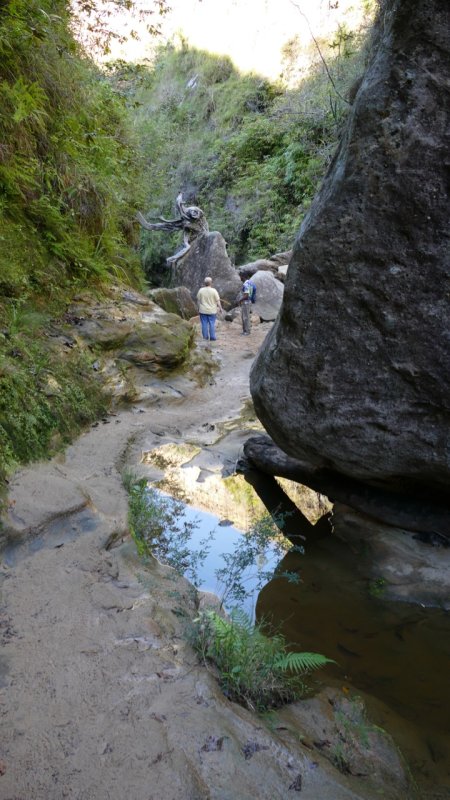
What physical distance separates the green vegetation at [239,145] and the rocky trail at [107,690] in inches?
600

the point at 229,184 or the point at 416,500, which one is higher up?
the point at 229,184

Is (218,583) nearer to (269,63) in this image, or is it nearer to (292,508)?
(292,508)

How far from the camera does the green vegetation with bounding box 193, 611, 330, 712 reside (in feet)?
9.19

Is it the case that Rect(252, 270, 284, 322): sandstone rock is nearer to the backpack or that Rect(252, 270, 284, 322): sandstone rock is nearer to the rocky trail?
the backpack

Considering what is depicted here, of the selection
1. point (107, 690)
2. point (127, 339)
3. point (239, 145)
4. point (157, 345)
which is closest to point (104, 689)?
point (107, 690)

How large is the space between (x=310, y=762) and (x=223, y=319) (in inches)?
591

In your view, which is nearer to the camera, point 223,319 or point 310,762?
point 310,762

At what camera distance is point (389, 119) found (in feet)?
11.7

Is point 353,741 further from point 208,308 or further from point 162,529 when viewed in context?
point 208,308

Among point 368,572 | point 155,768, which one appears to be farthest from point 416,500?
point 155,768

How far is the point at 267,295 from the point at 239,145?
11497 millimetres

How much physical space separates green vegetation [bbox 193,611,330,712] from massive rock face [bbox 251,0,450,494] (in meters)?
1.81

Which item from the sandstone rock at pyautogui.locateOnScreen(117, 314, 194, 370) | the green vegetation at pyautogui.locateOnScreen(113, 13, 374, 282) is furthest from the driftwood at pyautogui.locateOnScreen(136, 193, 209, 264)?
the sandstone rock at pyautogui.locateOnScreen(117, 314, 194, 370)

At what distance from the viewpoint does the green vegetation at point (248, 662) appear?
2801mm
